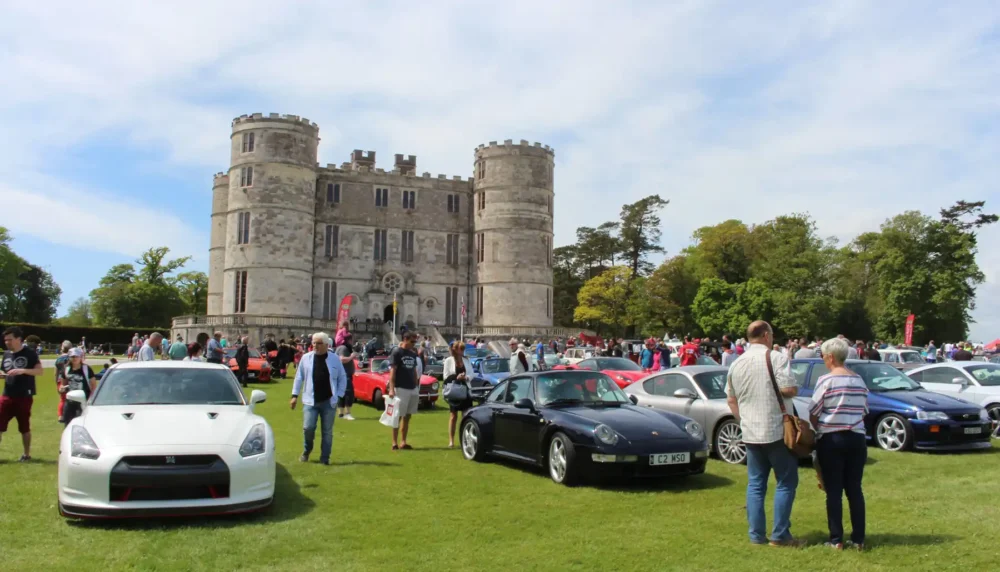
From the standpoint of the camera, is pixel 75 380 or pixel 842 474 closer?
pixel 842 474

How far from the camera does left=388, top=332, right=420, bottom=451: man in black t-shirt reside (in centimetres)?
1268

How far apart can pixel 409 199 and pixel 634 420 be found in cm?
5234

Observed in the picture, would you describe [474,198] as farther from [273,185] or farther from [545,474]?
[545,474]

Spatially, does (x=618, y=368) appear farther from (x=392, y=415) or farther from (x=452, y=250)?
(x=452, y=250)

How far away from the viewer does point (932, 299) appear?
55.0 meters

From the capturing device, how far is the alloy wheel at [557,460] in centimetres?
970

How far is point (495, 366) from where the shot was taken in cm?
2356

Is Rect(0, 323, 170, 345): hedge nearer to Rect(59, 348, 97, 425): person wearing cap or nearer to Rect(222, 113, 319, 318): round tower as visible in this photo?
Rect(222, 113, 319, 318): round tower

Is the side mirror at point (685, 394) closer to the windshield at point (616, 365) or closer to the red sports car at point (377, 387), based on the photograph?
the windshield at point (616, 365)

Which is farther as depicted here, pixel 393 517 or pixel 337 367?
pixel 337 367

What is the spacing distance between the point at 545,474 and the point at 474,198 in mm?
51348

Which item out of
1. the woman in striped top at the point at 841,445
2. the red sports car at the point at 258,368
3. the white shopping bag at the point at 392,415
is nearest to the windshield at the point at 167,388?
the white shopping bag at the point at 392,415

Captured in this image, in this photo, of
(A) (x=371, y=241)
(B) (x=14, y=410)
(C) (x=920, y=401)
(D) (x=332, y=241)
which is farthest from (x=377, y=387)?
(A) (x=371, y=241)

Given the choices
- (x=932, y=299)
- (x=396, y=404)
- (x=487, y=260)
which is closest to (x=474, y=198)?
(x=487, y=260)
